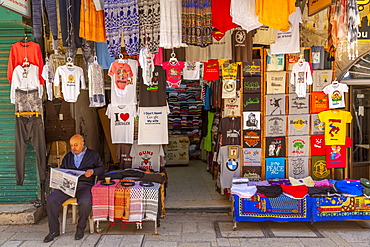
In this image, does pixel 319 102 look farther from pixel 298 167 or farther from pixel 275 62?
pixel 298 167

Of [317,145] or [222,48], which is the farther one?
[317,145]

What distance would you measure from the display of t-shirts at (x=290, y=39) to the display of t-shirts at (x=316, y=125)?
4.46 ft

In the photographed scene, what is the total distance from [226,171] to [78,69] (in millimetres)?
3342

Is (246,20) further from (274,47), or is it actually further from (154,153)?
(154,153)

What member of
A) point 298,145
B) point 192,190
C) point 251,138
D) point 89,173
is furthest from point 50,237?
point 298,145

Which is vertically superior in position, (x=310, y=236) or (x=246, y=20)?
(x=246, y=20)

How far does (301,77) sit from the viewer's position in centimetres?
568

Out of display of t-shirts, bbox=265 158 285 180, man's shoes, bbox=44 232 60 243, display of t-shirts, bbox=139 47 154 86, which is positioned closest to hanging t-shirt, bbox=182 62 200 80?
display of t-shirts, bbox=139 47 154 86

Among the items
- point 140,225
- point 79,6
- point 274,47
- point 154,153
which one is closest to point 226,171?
point 154,153

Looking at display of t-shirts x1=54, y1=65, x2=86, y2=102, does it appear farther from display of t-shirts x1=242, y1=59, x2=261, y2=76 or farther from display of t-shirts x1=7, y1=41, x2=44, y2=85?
display of t-shirts x1=242, y1=59, x2=261, y2=76

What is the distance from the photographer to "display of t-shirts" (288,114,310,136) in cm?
591

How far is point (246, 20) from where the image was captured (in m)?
4.58

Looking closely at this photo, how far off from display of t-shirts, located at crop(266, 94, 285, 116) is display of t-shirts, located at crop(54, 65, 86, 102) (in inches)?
138

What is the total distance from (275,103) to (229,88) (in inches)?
36.6
